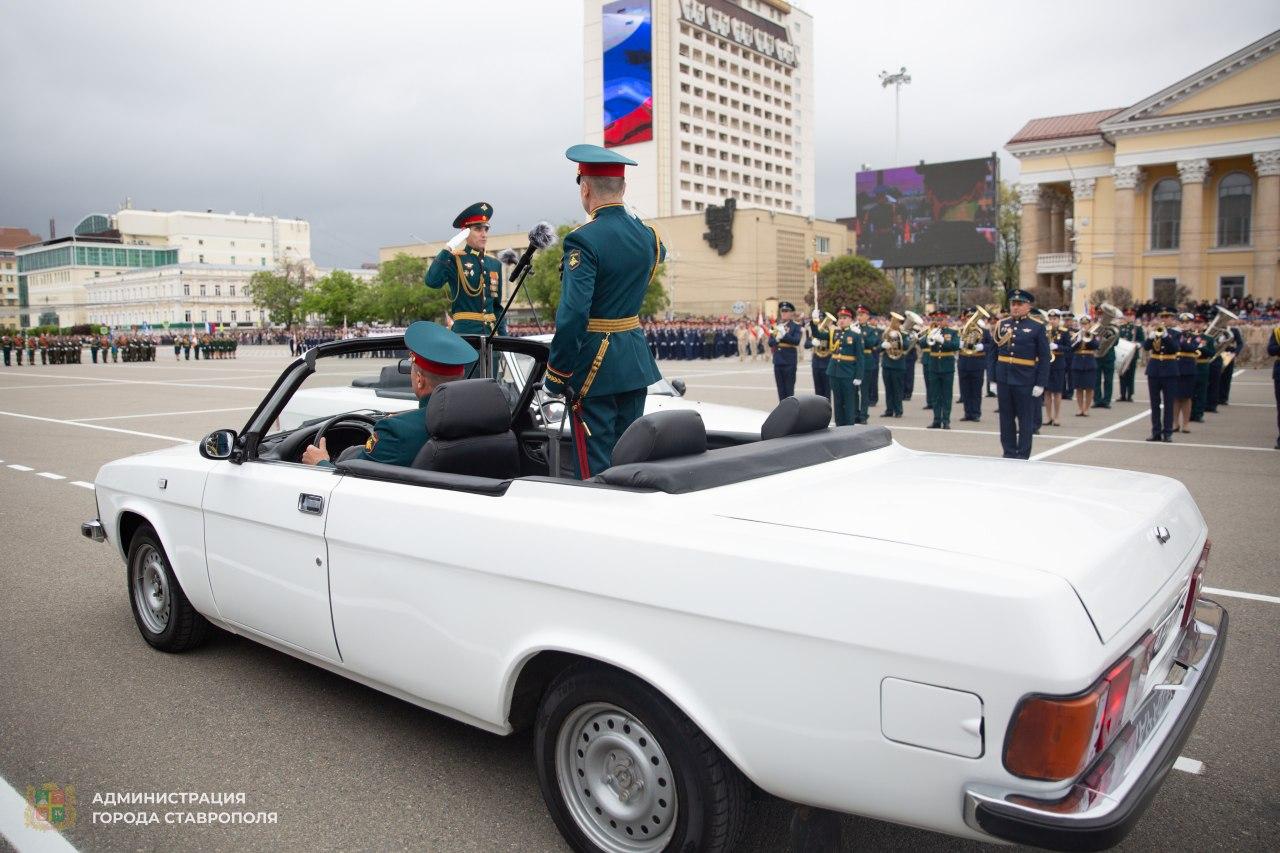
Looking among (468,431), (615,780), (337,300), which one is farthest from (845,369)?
(337,300)

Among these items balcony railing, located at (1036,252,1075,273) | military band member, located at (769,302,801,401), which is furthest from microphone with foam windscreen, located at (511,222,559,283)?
balcony railing, located at (1036,252,1075,273)

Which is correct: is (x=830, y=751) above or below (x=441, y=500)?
below

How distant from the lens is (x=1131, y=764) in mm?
2152

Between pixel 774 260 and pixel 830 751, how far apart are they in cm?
9801

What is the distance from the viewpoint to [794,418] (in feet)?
11.0

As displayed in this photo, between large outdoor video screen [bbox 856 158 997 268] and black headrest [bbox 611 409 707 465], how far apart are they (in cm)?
8186

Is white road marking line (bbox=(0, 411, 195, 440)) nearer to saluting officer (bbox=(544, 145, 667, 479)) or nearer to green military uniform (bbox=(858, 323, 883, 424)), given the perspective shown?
saluting officer (bbox=(544, 145, 667, 479))

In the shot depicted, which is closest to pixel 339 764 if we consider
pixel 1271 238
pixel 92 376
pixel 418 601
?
pixel 418 601

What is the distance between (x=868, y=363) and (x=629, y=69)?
4386 inches

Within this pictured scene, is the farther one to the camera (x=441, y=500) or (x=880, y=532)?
(x=441, y=500)

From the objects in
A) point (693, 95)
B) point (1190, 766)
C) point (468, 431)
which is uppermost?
point (693, 95)

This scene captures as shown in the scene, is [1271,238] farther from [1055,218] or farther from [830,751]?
[830,751]

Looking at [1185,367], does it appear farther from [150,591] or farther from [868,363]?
[150,591]

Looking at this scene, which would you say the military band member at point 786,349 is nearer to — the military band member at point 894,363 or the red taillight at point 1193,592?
the military band member at point 894,363
